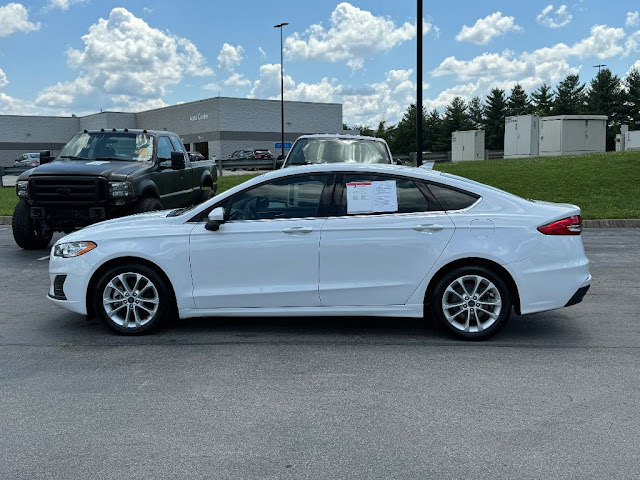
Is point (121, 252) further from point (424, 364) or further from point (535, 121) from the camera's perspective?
point (535, 121)

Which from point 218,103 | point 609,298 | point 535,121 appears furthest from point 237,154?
point 609,298

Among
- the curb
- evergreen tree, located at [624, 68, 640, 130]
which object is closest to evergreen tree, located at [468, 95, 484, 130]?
evergreen tree, located at [624, 68, 640, 130]

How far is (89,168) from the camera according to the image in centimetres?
1002

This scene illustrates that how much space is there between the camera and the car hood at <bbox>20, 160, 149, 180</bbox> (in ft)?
32.5

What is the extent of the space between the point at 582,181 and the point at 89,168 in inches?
582

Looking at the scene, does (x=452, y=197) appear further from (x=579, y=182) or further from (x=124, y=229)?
(x=579, y=182)

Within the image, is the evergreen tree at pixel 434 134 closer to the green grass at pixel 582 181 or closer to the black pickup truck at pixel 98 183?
the green grass at pixel 582 181

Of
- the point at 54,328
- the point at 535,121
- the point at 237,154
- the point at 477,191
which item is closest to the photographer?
the point at 477,191

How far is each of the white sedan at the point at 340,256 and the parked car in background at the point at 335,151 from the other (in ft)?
17.1

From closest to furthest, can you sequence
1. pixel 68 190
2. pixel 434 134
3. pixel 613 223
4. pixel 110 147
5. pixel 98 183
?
pixel 98 183 < pixel 68 190 < pixel 110 147 < pixel 613 223 < pixel 434 134

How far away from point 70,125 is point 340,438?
86.9 m

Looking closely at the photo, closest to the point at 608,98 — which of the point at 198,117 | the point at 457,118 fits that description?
the point at 457,118

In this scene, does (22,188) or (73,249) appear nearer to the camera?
(73,249)

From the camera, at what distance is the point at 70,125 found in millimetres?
82750
